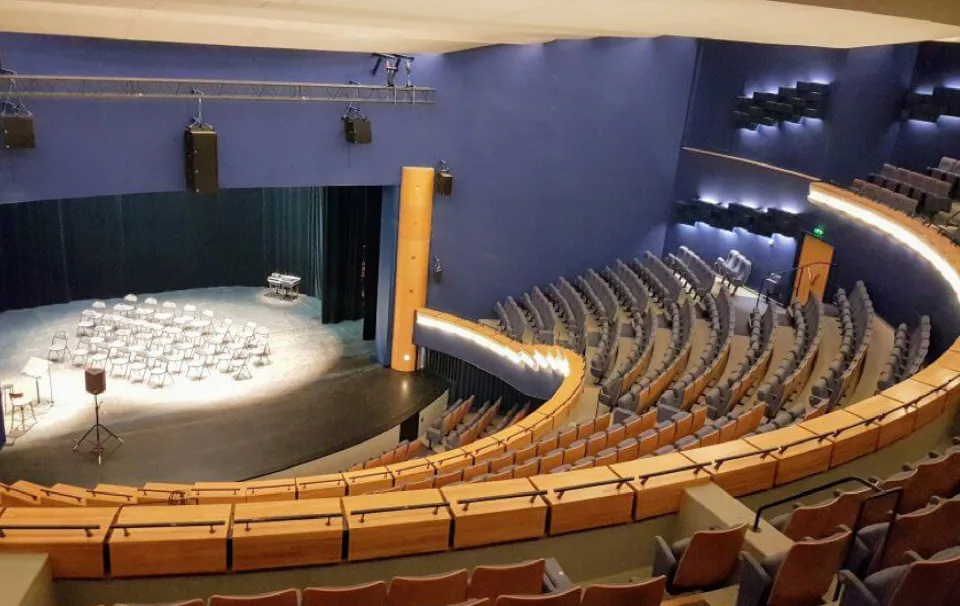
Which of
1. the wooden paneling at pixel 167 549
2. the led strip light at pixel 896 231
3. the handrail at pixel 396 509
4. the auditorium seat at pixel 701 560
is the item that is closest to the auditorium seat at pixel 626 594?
the auditorium seat at pixel 701 560

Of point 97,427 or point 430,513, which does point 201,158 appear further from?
point 430,513

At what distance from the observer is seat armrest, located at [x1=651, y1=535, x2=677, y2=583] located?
10.00 feet

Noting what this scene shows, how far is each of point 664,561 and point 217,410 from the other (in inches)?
278

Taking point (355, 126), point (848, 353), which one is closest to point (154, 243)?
point (355, 126)

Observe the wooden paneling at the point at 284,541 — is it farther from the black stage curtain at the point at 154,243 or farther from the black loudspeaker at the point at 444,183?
the black stage curtain at the point at 154,243

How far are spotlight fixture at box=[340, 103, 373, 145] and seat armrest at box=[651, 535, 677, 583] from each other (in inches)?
282

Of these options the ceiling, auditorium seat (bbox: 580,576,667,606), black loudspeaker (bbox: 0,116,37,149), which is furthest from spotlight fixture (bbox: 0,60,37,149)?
auditorium seat (bbox: 580,576,667,606)

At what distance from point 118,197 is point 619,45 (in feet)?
24.6

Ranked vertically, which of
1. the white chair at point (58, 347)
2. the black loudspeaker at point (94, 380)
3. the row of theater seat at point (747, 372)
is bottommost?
the white chair at point (58, 347)

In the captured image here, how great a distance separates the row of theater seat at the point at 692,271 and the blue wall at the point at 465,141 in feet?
2.28

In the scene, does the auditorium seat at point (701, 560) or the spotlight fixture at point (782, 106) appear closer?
the auditorium seat at point (701, 560)

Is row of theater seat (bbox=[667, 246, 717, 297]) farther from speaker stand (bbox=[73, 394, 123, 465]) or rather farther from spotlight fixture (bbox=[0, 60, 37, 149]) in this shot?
spotlight fixture (bbox=[0, 60, 37, 149])

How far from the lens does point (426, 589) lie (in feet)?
8.93

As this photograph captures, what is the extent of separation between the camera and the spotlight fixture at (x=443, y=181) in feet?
33.5
